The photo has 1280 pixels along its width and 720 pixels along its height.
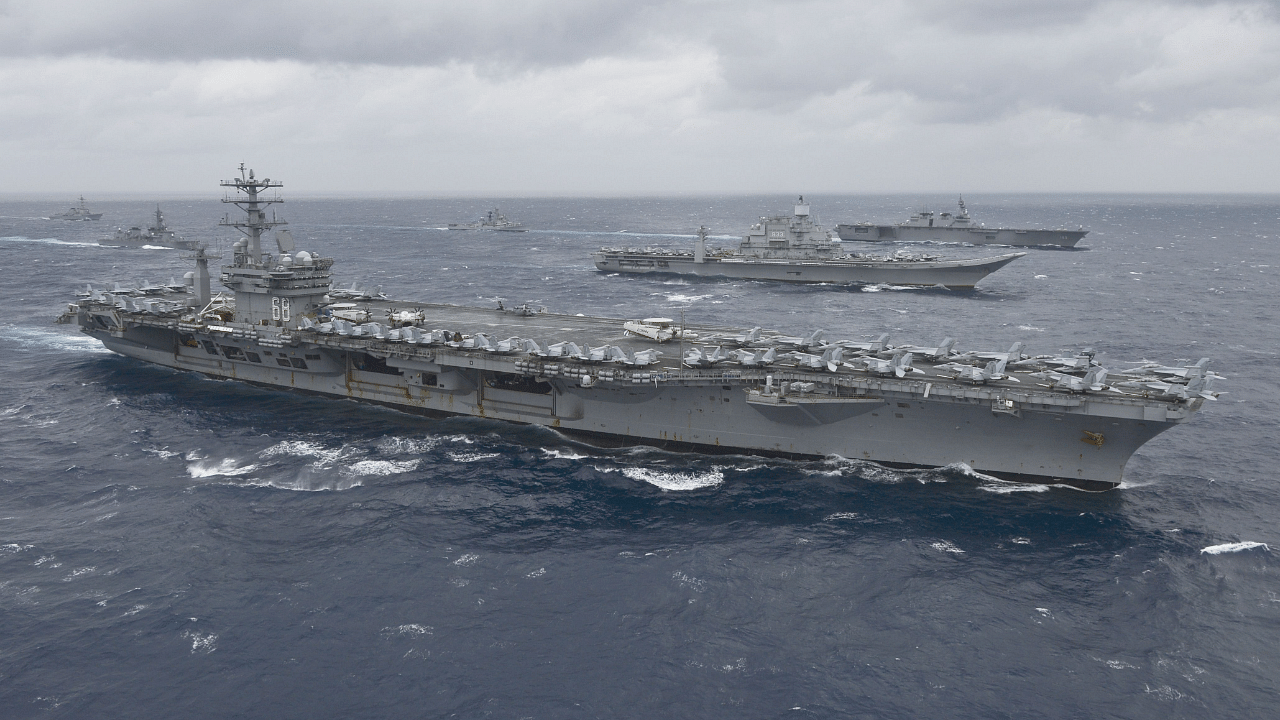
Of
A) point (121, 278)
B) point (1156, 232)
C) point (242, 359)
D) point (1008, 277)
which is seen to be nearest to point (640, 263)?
point (1008, 277)

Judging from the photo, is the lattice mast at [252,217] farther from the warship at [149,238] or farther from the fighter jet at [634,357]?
the warship at [149,238]

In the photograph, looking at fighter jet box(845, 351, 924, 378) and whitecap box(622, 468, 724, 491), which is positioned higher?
fighter jet box(845, 351, 924, 378)

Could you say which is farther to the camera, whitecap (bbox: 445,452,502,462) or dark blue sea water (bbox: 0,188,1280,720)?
whitecap (bbox: 445,452,502,462)

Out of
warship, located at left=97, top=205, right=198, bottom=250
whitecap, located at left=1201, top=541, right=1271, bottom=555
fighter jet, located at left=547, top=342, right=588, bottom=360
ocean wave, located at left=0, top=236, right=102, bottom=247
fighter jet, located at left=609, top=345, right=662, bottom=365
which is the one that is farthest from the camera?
ocean wave, located at left=0, top=236, right=102, bottom=247

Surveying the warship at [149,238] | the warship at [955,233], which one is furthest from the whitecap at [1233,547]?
the warship at [149,238]

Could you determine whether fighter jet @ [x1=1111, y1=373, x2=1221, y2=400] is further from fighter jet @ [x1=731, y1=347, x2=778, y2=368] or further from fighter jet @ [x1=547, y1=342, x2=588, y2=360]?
fighter jet @ [x1=547, y1=342, x2=588, y2=360]

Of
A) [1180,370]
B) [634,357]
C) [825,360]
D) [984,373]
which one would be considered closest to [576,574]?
[634,357]

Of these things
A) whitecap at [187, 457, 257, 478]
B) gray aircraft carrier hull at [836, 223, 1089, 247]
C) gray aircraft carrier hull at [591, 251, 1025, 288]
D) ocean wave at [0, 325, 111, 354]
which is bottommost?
whitecap at [187, 457, 257, 478]

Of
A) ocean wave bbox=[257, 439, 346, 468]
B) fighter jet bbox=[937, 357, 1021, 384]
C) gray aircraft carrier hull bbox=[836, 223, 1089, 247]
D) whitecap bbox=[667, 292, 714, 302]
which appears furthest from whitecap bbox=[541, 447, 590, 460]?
gray aircraft carrier hull bbox=[836, 223, 1089, 247]
